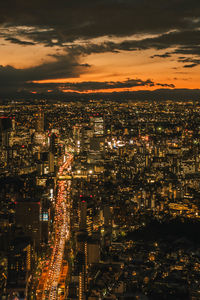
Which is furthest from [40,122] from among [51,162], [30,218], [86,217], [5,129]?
[86,217]

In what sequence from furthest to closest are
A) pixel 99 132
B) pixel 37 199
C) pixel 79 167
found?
pixel 99 132 < pixel 79 167 < pixel 37 199

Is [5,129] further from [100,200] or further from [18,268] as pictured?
[18,268]

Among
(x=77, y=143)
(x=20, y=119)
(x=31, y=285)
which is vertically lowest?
(x=31, y=285)

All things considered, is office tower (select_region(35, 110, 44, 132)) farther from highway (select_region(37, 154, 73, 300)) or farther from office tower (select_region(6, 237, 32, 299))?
office tower (select_region(6, 237, 32, 299))

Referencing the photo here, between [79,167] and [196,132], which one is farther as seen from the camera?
[79,167]

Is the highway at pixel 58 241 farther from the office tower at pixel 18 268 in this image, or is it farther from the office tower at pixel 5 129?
the office tower at pixel 5 129

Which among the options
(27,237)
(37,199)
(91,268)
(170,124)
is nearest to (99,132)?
(170,124)

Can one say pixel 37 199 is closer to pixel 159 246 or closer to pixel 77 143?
pixel 159 246
